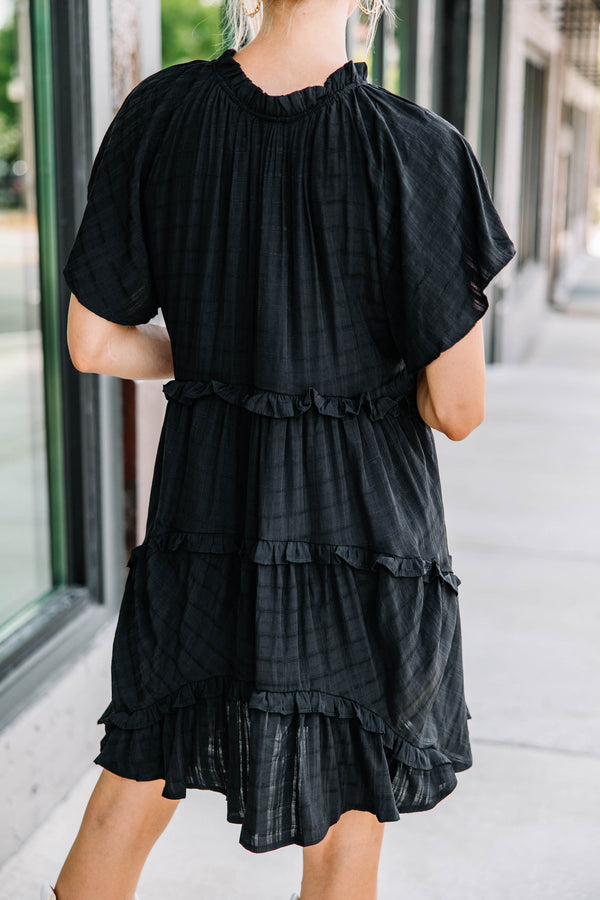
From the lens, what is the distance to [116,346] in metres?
1.58

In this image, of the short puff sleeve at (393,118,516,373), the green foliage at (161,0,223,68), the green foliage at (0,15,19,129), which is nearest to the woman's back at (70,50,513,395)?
the short puff sleeve at (393,118,516,373)

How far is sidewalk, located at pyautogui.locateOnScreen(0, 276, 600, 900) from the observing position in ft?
8.05

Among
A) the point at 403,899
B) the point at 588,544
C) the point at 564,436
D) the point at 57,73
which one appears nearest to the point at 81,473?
the point at 57,73

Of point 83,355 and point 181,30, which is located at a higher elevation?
point 181,30

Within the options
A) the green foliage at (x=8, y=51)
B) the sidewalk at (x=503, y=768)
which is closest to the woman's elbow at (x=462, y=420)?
the sidewalk at (x=503, y=768)

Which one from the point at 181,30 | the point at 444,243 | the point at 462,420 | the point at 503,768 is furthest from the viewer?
the point at 181,30

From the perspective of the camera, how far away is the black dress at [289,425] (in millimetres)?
1364

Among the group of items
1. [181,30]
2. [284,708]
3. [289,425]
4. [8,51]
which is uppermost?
[181,30]

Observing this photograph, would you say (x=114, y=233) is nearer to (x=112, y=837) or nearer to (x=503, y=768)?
(x=112, y=837)

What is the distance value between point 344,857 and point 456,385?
0.70 meters

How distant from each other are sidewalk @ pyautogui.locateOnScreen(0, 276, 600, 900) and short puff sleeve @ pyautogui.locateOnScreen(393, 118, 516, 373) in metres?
1.59

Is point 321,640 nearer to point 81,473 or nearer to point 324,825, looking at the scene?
point 324,825

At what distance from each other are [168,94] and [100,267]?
26 cm

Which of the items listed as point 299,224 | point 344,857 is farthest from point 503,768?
point 299,224
